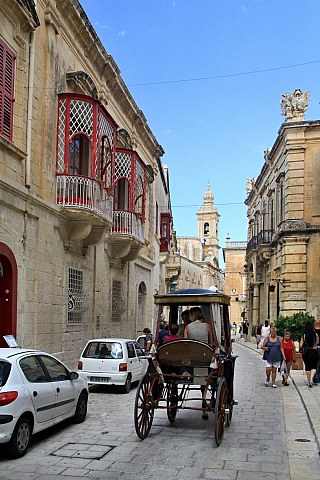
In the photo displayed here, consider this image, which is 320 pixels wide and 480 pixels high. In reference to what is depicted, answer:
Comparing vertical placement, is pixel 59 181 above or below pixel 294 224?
below

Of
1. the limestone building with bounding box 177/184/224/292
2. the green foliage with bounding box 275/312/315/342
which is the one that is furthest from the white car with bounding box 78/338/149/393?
the limestone building with bounding box 177/184/224/292

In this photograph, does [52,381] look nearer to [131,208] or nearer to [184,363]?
[184,363]

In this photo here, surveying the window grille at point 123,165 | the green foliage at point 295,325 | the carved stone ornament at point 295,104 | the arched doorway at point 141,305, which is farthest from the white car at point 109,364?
the carved stone ornament at point 295,104

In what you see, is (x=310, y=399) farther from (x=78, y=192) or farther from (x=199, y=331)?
(x=78, y=192)

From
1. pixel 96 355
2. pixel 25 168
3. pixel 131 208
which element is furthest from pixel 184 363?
pixel 131 208

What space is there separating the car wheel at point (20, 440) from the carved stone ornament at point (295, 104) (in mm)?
22893

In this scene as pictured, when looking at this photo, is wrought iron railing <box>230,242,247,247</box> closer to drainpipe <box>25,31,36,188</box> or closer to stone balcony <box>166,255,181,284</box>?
stone balcony <box>166,255,181,284</box>

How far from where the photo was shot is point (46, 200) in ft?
41.5

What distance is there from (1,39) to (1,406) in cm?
760

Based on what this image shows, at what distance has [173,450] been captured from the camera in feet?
22.7

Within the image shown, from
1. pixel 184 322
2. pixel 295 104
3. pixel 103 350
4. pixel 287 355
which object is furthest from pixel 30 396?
pixel 295 104

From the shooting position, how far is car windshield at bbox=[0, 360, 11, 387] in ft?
21.4

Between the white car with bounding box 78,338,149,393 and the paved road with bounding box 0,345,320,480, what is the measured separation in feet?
6.26

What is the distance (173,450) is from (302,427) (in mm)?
2803
